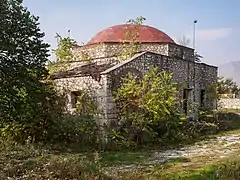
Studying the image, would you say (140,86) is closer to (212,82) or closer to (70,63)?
(70,63)

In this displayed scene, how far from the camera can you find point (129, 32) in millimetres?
19250

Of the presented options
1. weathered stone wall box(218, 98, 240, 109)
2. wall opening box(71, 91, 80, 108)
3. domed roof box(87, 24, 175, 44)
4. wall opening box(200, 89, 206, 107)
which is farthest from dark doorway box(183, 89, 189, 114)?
weathered stone wall box(218, 98, 240, 109)

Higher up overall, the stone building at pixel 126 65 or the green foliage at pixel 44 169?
the stone building at pixel 126 65

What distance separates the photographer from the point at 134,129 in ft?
46.7

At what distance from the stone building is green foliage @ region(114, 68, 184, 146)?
0.49 meters

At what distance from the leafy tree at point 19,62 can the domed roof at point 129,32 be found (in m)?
8.09

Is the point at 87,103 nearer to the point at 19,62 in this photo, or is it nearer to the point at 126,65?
the point at 126,65

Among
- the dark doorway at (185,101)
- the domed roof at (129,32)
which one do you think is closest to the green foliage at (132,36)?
the domed roof at (129,32)

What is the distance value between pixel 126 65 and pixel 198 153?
493cm

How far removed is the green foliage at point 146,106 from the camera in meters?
14.2

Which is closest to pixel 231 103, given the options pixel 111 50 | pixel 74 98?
pixel 111 50

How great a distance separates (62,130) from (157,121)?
152 inches

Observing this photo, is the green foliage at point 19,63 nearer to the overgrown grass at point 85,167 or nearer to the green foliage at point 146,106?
the overgrown grass at point 85,167

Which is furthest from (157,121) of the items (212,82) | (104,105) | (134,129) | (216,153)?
(212,82)
